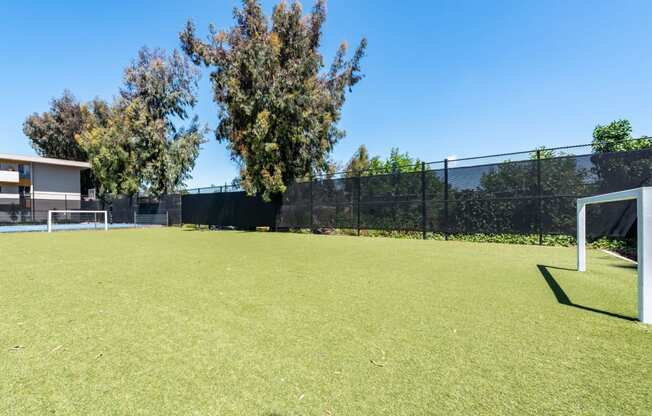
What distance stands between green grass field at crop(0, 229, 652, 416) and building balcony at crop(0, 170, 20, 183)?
27.0m

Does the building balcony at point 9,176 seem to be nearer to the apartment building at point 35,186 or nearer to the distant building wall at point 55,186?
the apartment building at point 35,186

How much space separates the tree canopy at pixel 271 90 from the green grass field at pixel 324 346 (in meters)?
10.3

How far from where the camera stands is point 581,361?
179cm

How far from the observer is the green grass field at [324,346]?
1423 millimetres

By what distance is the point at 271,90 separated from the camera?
13.1m

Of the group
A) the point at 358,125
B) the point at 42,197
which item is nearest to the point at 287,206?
the point at 358,125

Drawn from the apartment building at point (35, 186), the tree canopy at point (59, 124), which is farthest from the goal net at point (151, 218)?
the tree canopy at point (59, 124)

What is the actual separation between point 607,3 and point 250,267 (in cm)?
990

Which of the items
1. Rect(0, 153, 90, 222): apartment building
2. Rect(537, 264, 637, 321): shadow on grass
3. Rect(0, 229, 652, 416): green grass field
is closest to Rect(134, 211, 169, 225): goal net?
Rect(0, 153, 90, 222): apartment building

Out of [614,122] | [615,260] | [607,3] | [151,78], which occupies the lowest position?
[615,260]

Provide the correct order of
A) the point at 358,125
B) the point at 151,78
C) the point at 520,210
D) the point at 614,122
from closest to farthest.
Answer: the point at 520,210, the point at 614,122, the point at 358,125, the point at 151,78

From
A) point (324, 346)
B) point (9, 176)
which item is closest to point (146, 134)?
point (9, 176)

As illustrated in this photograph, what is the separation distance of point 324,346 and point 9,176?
31.6m

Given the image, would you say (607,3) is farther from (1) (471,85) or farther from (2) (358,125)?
(2) (358,125)
